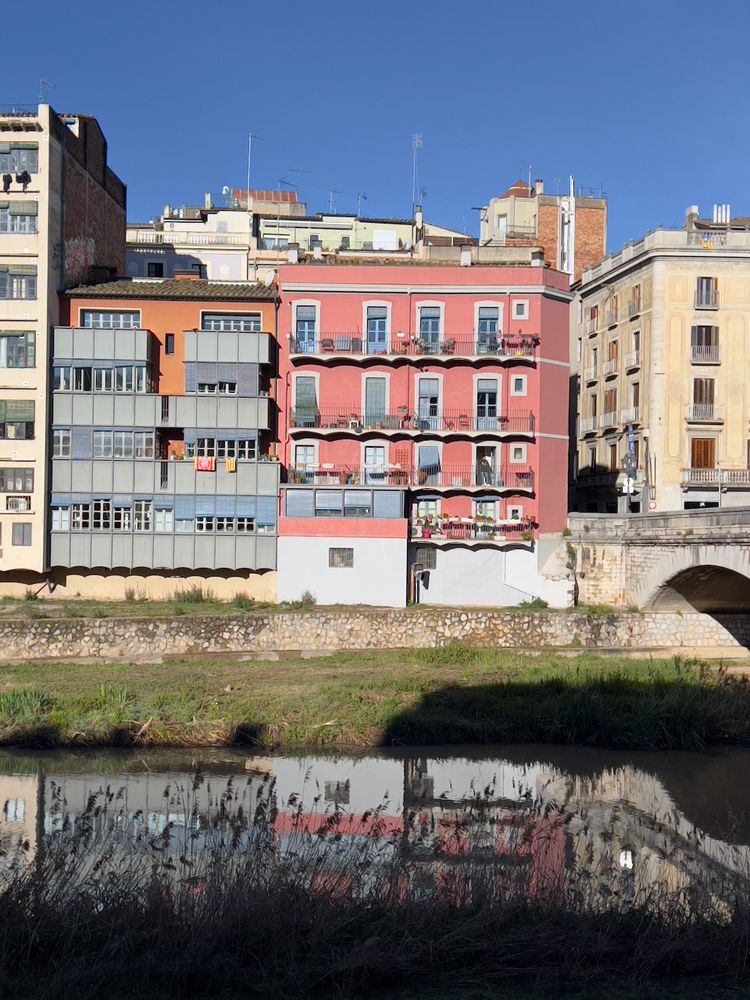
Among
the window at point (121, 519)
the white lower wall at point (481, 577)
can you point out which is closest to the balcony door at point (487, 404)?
the white lower wall at point (481, 577)

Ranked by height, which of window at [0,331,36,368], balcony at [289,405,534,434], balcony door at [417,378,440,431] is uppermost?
window at [0,331,36,368]

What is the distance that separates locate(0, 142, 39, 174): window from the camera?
38.6 meters

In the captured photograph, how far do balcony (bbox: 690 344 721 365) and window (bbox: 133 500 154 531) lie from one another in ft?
81.4

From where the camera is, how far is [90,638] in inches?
1281

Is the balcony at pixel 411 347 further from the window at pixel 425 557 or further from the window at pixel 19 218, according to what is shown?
the window at pixel 19 218

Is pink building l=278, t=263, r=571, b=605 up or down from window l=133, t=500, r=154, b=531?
up

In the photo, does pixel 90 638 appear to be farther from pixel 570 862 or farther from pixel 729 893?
pixel 729 893

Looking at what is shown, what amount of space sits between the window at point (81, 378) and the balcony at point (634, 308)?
25.0m

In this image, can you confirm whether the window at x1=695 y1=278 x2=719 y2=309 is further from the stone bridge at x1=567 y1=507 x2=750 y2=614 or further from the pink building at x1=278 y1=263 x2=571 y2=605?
the stone bridge at x1=567 y1=507 x2=750 y2=614

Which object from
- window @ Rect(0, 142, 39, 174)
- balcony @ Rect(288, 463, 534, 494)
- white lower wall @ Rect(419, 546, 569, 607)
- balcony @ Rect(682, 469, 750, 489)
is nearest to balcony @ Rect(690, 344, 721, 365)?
balcony @ Rect(682, 469, 750, 489)

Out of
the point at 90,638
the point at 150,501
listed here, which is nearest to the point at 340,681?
the point at 90,638

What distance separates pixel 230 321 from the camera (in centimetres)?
4094

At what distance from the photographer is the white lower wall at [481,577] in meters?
40.2

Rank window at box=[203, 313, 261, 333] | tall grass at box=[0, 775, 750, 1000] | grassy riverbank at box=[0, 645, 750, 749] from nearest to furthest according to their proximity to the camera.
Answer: tall grass at box=[0, 775, 750, 1000]
grassy riverbank at box=[0, 645, 750, 749]
window at box=[203, 313, 261, 333]
